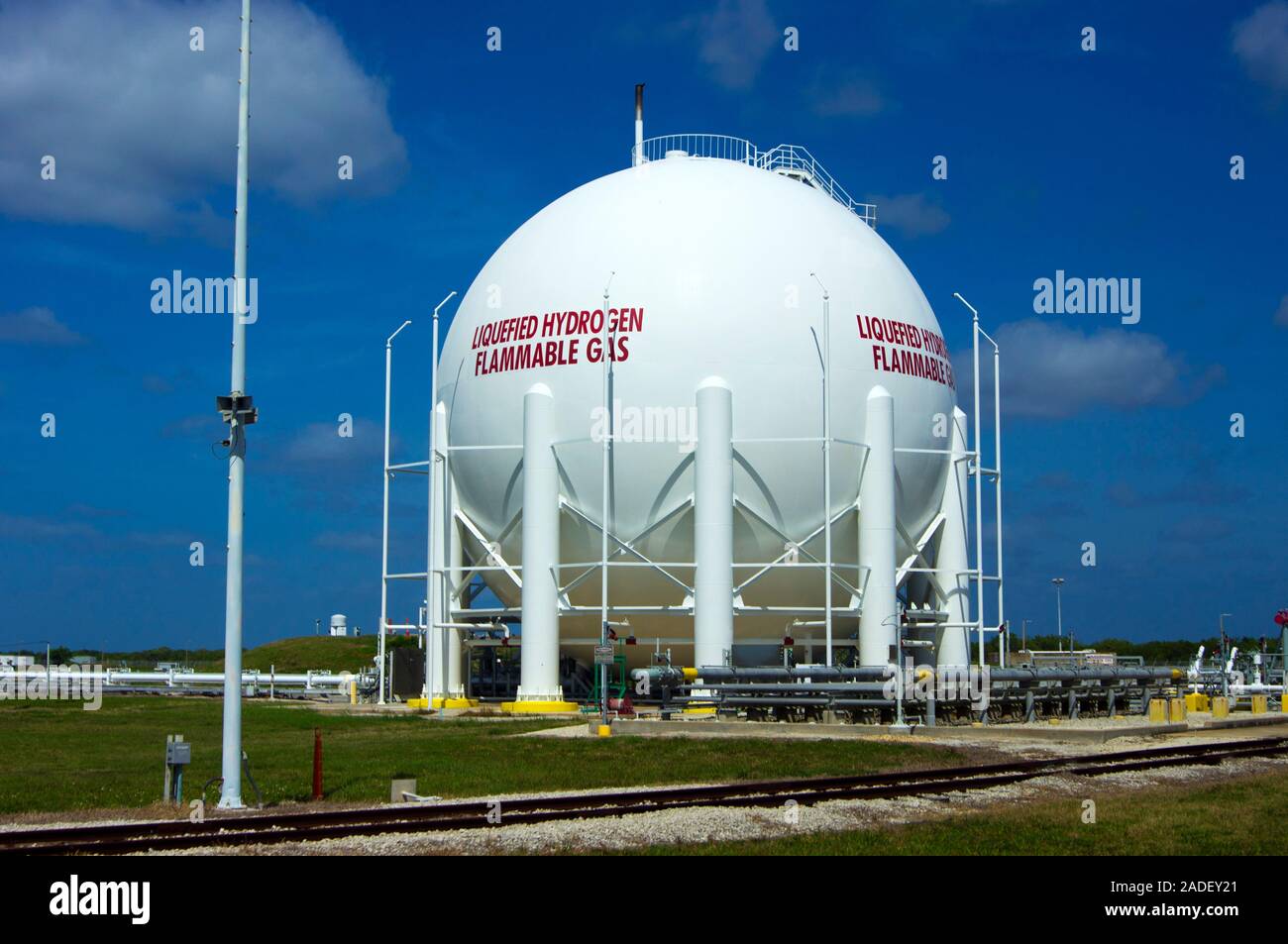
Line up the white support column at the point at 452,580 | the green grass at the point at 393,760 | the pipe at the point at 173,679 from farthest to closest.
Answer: the pipe at the point at 173,679, the white support column at the point at 452,580, the green grass at the point at 393,760

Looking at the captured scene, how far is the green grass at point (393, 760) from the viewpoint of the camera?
19.3m

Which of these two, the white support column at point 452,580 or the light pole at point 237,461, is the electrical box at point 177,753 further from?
the white support column at point 452,580

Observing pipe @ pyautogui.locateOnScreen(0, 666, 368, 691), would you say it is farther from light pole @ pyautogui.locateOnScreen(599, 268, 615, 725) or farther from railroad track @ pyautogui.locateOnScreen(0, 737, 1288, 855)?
railroad track @ pyautogui.locateOnScreen(0, 737, 1288, 855)

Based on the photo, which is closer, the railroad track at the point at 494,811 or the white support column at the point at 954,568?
the railroad track at the point at 494,811

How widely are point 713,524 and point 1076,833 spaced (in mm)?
20621

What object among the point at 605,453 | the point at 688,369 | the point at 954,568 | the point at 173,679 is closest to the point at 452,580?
the point at 605,453

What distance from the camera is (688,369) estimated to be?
35438 mm

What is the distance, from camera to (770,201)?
38125 millimetres

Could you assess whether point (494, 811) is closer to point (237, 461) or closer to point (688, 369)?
point (237, 461)

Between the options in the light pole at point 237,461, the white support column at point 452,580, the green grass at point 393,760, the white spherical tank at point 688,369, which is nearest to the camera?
the light pole at point 237,461

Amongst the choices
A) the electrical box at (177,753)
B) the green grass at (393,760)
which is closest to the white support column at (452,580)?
the green grass at (393,760)

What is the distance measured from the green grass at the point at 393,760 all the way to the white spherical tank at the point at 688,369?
21.2ft
